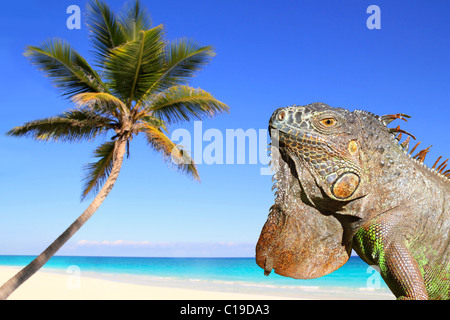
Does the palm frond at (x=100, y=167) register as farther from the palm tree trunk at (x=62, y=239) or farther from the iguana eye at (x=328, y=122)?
the iguana eye at (x=328, y=122)

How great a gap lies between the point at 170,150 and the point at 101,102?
2.65m

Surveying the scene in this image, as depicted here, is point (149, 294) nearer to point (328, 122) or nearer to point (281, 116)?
point (281, 116)

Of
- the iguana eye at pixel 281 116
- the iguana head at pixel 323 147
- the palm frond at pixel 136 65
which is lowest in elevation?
the iguana head at pixel 323 147

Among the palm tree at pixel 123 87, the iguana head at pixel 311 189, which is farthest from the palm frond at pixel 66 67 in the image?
the iguana head at pixel 311 189

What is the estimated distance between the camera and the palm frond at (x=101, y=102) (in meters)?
11.9

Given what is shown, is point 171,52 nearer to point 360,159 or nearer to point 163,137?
point 163,137

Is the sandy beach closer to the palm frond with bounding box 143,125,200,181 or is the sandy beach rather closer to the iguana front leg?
the palm frond with bounding box 143,125,200,181

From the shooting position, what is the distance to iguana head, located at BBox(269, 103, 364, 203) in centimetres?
400

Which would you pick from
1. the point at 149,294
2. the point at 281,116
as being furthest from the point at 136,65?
the point at 149,294

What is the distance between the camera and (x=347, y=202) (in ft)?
13.4

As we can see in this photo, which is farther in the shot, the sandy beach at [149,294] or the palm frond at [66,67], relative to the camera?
the sandy beach at [149,294]

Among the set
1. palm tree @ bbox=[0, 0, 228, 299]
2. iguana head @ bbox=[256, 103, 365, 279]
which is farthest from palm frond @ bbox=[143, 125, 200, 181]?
iguana head @ bbox=[256, 103, 365, 279]

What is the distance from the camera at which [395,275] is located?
3.81 metres
